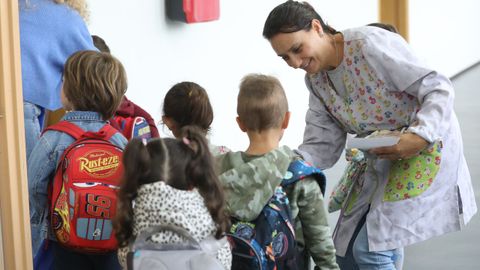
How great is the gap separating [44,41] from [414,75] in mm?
1455

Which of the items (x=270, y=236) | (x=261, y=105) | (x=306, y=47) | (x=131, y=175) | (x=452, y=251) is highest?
(x=306, y=47)

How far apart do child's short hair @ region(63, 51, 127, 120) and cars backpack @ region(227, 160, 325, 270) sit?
690mm

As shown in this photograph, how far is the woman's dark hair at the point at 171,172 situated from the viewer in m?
2.35

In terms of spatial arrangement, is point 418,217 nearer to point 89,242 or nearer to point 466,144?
point 89,242

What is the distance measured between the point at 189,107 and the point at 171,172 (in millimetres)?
755

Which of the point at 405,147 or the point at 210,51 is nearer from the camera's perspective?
the point at 405,147

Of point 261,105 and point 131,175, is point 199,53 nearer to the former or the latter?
point 261,105

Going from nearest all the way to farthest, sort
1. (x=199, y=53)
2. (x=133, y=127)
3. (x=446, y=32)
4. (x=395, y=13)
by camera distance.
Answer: (x=133, y=127), (x=199, y=53), (x=395, y=13), (x=446, y=32)

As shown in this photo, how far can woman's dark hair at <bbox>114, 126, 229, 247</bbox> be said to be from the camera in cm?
235

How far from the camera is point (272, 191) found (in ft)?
8.69

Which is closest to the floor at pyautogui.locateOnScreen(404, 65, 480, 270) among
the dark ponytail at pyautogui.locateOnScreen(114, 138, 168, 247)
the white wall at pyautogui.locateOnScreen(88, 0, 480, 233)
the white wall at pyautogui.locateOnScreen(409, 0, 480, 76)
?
the white wall at pyautogui.locateOnScreen(88, 0, 480, 233)

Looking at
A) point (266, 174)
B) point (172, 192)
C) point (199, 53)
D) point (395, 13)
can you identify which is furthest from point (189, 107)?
point (395, 13)

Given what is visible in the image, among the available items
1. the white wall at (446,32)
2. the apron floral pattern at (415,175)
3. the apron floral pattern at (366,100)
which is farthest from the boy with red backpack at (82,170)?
the white wall at (446,32)

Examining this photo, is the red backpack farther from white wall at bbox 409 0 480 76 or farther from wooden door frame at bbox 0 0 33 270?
white wall at bbox 409 0 480 76
